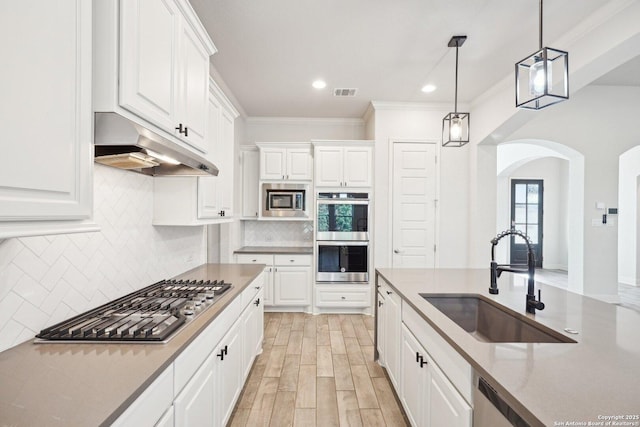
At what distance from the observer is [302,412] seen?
2227mm

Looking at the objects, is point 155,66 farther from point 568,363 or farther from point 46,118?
point 568,363

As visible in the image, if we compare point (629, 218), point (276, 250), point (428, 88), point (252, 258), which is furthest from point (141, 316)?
point (629, 218)

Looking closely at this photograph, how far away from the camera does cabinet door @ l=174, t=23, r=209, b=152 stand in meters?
1.77

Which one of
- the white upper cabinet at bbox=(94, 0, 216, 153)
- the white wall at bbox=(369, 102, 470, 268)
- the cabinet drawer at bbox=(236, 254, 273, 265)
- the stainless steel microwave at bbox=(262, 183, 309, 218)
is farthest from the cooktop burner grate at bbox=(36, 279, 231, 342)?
the white wall at bbox=(369, 102, 470, 268)

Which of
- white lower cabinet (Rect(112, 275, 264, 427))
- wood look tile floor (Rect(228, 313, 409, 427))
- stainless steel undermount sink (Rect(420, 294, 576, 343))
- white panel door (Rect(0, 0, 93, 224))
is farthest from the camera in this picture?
wood look tile floor (Rect(228, 313, 409, 427))

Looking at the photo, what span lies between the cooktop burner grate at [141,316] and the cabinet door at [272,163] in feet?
8.64

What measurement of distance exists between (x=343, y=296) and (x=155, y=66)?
361 centimetres

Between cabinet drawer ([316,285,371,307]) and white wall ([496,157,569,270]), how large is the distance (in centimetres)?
561

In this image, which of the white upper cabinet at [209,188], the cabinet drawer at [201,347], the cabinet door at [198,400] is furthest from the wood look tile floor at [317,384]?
the white upper cabinet at [209,188]

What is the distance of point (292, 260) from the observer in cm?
441

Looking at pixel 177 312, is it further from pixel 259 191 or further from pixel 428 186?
pixel 428 186

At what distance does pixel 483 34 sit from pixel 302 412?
3321 mm

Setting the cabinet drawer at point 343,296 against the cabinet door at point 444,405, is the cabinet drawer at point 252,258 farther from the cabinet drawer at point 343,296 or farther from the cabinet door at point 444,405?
the cabinet door at point 444,405

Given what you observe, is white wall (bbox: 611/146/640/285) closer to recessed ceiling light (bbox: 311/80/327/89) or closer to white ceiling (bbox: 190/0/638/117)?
white ceiling (bbox: 190/0/638/117)
